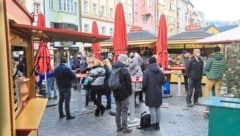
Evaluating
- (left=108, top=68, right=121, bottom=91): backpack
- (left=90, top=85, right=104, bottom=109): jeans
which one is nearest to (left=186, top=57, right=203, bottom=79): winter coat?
(left=90, top=85, right=104, bottom=109): jeans

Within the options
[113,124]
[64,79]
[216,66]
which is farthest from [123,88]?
[216,66]

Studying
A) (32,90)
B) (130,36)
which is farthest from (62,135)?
(130,36)

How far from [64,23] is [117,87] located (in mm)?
33503

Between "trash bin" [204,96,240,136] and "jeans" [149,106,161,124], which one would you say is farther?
"jeans" [149,106,161,124]

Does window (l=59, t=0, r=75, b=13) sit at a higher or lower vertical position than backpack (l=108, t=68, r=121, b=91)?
higher

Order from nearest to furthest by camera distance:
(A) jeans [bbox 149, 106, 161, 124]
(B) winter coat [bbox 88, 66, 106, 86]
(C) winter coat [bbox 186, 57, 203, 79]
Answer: (A) jeans [bbox 149, 106, 161, 124]
(B) winter coat [bbox 88, 66, 106, 86]
(C) winter coat [bbox 186, 57, 203, 79]

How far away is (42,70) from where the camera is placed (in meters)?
12.1

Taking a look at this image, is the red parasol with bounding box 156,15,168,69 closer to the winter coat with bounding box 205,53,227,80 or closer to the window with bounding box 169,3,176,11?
the winter coat with bounding box 205,53,227,80

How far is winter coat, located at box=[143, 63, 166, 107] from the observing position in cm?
812

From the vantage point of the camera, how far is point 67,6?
41.3m

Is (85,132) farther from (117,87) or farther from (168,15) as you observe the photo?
(168,15)

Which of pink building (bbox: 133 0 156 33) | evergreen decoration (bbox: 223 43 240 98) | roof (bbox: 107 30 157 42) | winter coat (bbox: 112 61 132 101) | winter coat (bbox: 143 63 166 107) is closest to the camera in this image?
evergreen decoration (bbox: 223 43 240 98)

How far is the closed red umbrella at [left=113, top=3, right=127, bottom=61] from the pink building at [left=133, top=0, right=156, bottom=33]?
153 feet

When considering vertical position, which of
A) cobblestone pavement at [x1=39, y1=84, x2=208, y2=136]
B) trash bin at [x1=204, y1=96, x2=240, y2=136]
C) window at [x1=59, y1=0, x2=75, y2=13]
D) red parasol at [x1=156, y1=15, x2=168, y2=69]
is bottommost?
cobblestone pavement at [x1=39, y1=84, x2=208, y2=136]
